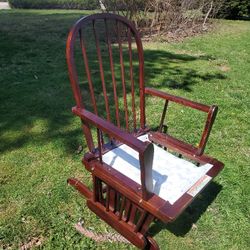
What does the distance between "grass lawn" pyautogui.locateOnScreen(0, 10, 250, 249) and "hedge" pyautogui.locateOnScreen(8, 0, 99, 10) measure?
10598 millimetres

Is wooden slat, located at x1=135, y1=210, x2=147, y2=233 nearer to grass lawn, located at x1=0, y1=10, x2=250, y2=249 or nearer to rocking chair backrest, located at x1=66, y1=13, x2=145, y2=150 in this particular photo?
grass lawn, located at x1=0, y1=10, x2=250, y2=249

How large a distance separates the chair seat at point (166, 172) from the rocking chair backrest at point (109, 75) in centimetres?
30

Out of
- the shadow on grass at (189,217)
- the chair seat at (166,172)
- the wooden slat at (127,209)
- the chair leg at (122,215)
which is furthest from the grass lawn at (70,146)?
the chair seat at (166,172)

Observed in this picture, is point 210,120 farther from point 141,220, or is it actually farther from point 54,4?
point 54,4

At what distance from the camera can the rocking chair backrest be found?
199 centimetres

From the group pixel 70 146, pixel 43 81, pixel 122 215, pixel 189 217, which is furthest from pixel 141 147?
pixel 43 81

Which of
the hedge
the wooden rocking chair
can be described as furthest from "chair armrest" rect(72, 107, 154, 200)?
the hedge

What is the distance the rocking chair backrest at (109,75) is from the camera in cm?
199

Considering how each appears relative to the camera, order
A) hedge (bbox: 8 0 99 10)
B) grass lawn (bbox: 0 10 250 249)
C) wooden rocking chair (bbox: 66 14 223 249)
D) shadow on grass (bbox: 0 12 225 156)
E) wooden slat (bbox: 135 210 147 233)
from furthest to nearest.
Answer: hedge (bbox: 8 0 99 10) < shadow on grass (bbox: 0 12 225 156) < grass lawn (bbox: 0 10 250 249) < wooden slat (bbox: 135 210 147 233) < wooden rocking chair (bbox: 66 14 223 249)

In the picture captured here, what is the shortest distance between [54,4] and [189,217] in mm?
16111

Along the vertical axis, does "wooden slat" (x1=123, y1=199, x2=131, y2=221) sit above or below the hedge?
above

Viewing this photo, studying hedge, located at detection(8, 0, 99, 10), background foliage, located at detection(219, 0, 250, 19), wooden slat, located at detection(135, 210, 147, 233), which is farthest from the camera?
hedge, located at detection(8, 0, 99, 10)

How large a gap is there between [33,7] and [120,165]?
15.8m

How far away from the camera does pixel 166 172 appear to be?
6.78ft
